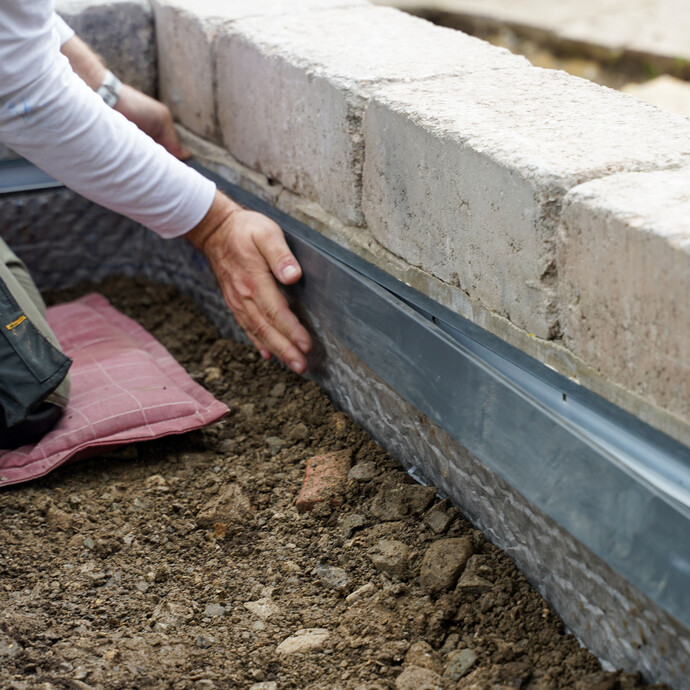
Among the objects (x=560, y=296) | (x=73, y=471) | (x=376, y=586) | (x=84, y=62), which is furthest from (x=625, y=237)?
(x=84, y=62)

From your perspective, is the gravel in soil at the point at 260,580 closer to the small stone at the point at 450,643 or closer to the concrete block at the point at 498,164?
the small stone at the point at 450,643

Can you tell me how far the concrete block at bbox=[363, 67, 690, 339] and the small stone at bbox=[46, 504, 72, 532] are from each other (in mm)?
969

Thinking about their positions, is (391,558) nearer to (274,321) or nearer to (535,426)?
(535,426)

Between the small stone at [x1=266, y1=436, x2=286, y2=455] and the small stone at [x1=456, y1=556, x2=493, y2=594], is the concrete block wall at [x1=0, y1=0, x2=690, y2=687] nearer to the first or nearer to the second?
the small stone at [x1=456, y1=556, x2=493, y2=594]

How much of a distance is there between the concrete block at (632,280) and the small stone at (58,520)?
1.19 m

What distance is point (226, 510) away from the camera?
212 centimetres

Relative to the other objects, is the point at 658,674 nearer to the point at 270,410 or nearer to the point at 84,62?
the point at 270,410

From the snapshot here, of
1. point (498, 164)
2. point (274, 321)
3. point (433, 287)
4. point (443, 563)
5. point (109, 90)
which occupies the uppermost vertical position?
point (498, 164)

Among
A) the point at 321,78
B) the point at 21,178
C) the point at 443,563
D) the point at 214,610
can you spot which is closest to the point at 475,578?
the point at 443,563

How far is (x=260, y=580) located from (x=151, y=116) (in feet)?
5.30

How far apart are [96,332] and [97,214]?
Answer: 1.88ft

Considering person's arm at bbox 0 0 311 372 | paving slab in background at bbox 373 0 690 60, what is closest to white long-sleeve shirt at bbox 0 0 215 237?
person's arm at bbox 0 0 311 372

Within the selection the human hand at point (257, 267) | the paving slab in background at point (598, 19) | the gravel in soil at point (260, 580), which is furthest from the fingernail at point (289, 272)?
the paving slab in background at point (598, 19)

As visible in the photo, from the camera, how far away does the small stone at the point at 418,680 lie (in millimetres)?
1625
